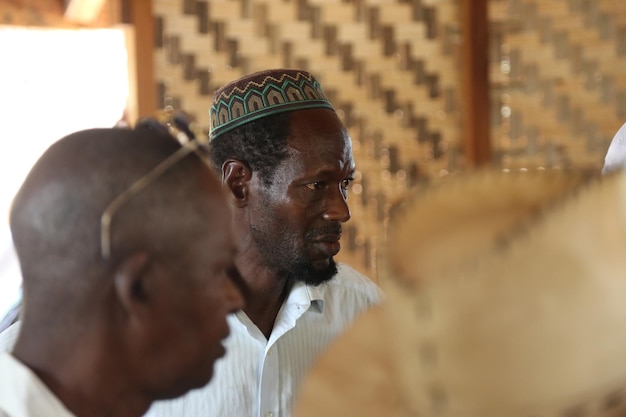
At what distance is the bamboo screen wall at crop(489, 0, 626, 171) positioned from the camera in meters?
3.14

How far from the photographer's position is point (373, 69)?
3119 millimetres

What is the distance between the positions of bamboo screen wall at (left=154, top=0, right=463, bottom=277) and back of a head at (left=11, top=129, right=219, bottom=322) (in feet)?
6.11

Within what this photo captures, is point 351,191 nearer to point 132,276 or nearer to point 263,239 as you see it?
point 263,239

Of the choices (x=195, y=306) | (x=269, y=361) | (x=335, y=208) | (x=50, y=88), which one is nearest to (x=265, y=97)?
(x=335, y=208)

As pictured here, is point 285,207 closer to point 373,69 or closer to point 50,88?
point 373,69

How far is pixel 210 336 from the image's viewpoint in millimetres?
1149

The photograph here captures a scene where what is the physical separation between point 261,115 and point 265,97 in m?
0.04

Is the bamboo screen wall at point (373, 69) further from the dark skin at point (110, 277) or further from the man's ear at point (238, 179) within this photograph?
the dark skin at point (110, 277)

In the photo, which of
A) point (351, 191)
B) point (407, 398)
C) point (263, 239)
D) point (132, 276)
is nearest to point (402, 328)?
point (407, 398)

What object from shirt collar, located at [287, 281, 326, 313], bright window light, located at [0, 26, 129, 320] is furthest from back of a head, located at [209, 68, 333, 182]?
bright window light, located at [0, 26, 129, 320]

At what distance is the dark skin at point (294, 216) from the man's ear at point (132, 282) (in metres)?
0.81

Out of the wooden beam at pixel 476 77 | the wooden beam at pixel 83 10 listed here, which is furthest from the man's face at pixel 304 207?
the wooden beam at pixel 83 10

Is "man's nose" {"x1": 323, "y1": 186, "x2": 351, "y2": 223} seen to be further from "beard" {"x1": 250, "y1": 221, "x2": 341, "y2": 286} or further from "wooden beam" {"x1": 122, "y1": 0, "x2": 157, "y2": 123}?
"wooden beam" {"x1": 122, "y1": 0, "x2": 157, "y2": 123}

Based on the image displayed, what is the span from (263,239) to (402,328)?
4.61 ft
